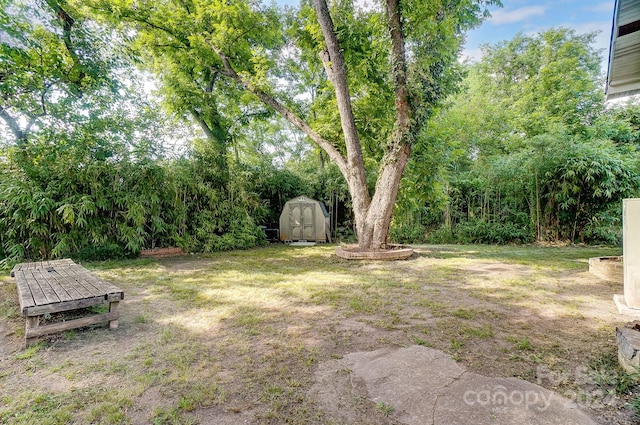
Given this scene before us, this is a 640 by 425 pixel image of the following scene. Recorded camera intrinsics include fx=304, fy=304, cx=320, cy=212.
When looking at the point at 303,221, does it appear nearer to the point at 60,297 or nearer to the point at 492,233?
the point at 492,233

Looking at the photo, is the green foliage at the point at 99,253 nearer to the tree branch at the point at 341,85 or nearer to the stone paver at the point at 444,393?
the tree branch at the point at 341,85

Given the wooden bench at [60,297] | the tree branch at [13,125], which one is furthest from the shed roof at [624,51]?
the tree branch at [13,125]

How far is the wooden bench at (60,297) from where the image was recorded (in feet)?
6.64

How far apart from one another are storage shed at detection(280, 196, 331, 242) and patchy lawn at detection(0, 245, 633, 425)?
14.7 ft

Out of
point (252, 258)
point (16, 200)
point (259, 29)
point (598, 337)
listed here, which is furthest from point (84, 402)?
point (259, 29)

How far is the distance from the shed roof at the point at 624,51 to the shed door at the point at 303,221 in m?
6.26

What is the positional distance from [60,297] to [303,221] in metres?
6.50

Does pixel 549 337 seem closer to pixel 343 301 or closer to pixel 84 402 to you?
pixel 343 301

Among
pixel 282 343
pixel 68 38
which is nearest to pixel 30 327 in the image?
pixel 282 343

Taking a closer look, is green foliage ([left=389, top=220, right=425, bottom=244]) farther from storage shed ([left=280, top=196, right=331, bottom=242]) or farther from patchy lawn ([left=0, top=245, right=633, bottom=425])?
patchy lawn ([left=0, top=245, right=633, bottom=425])

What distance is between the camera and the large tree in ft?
17.6

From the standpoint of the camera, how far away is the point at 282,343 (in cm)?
204

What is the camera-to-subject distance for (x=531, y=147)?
7.19 meters

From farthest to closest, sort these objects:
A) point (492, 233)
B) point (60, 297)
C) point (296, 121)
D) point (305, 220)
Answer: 1. point (305, 220)
2. point (492, 233)
3. point (296, 121)
4. point (60, 297)
